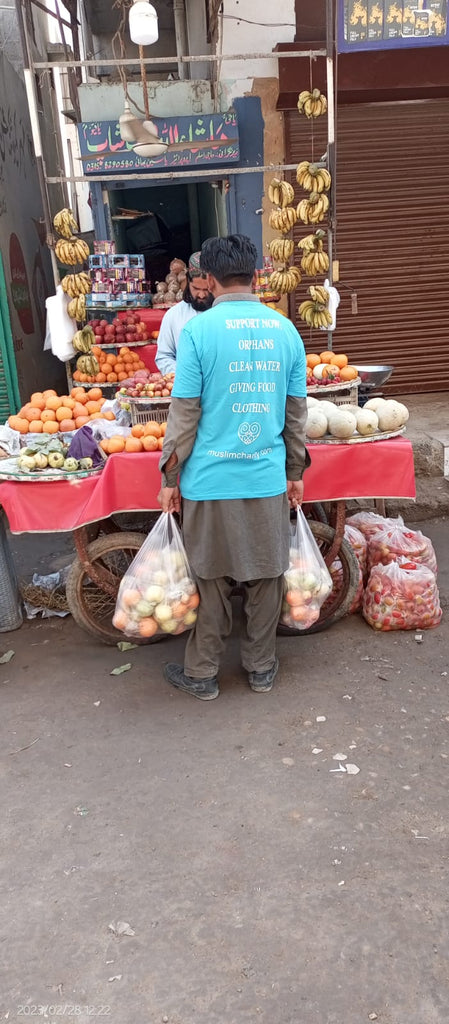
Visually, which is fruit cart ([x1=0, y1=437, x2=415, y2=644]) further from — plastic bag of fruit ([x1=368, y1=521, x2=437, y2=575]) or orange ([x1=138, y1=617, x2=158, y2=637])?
orange ([x1=138, y1=617, x2=158, y2=637])

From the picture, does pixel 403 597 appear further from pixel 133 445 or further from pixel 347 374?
pixel 133 445

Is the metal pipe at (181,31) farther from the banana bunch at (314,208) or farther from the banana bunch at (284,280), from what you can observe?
the banana bunch at (314,208)

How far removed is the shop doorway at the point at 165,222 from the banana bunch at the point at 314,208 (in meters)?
4.83

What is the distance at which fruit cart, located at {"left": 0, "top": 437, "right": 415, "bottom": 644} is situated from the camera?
3.64 m

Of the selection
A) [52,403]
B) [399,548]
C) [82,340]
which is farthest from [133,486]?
[82,340]

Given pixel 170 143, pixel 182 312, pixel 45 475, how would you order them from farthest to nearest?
pixel 170 143 → pixel 182 312 → pixel 45 475

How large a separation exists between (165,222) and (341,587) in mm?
10151

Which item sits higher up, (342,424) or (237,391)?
(237,391)

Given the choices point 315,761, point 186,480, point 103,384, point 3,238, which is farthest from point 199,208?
point 315,761

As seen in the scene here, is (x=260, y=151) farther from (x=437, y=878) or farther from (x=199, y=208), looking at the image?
(x=437, y=878)

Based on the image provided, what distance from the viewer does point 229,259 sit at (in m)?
2.94

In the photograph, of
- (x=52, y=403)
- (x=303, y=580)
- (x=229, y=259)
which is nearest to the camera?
(x=229, y=259)

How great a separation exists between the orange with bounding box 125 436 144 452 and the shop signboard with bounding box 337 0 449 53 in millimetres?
3735

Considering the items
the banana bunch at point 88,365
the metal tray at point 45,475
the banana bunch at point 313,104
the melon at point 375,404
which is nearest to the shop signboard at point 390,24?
the banana bunch at point 313,104
